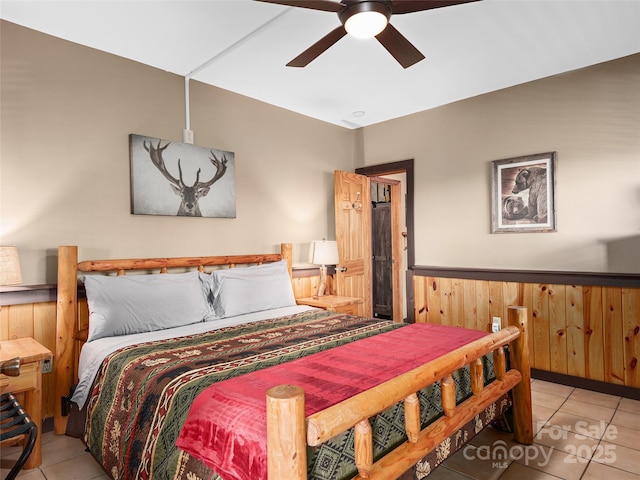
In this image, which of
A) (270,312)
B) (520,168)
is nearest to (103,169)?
(270,312)

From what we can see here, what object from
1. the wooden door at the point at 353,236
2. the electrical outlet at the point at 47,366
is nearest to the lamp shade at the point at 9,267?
the electrical outlet at the point at 47,366

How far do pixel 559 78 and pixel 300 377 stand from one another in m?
3.45

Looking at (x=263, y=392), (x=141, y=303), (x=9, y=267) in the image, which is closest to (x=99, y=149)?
(x=9, y=267)

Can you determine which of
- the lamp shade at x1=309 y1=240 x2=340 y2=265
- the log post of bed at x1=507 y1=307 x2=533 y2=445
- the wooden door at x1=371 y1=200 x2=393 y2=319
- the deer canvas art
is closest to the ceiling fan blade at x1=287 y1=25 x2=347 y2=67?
the deer canvas art

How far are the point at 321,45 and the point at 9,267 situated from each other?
7.18 feet

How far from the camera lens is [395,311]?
211 inches

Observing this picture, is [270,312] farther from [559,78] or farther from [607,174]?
[559,78]

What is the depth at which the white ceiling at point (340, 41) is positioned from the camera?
245 centimetres

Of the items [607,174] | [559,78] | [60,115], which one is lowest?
[607,174]

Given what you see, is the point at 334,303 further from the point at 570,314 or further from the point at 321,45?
the point at 321,45

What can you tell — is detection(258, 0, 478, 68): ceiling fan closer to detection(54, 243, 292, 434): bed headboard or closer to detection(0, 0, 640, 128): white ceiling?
detection(0, 0, 640, 128): white ceiling

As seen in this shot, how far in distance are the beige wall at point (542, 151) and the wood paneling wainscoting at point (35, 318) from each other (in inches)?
135

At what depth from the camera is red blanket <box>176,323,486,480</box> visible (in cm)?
124

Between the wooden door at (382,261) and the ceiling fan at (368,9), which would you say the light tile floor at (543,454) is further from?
the wooden door at (382,261)
